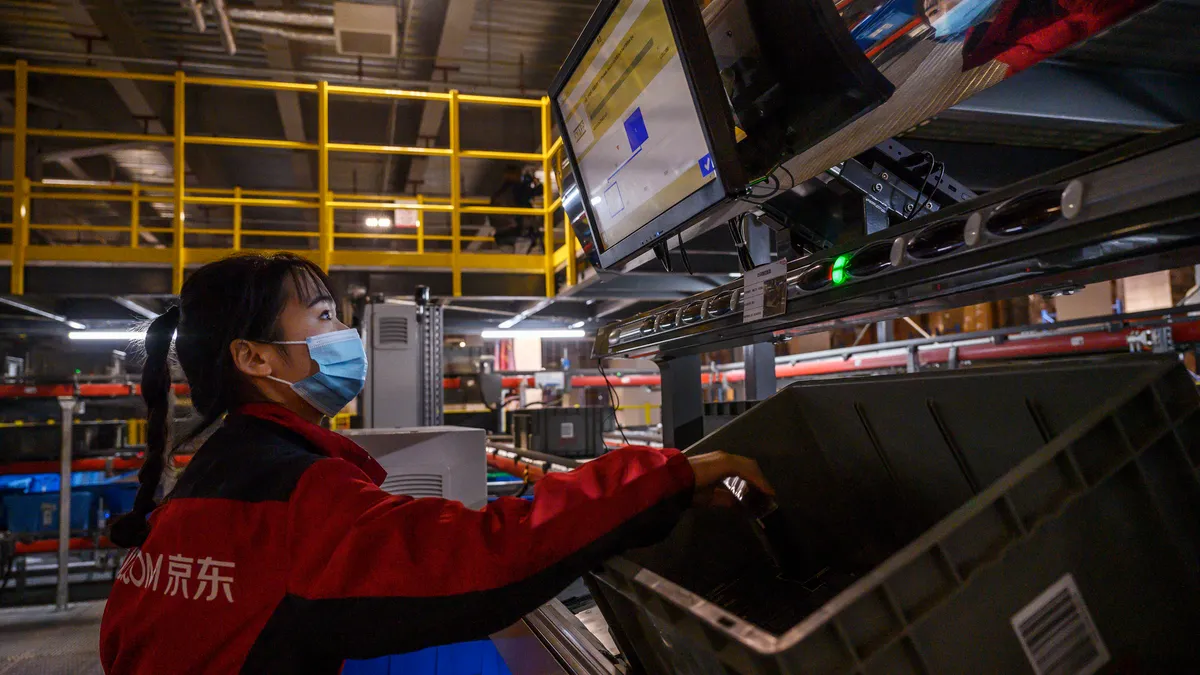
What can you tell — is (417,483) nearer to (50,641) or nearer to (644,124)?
(644,124)

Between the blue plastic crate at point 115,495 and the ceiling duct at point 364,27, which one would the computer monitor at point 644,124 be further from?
the blue plastic crate at point 115,495

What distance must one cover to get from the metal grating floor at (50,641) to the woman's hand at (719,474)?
206 inches

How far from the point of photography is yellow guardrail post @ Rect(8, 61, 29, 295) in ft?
16.8

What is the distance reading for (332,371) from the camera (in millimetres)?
1591

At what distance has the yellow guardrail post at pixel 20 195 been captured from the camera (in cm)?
511

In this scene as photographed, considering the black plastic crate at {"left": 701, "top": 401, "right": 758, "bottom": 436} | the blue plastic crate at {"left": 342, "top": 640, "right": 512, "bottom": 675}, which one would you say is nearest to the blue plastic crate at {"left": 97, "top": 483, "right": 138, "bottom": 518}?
the blue plastic crate at {"left": 342, "top": 640, "right": 512, "bottom": 675}

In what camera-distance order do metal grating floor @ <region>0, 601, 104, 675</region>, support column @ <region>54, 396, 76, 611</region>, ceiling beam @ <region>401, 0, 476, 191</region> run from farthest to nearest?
ceiling beam @ <region>401, 0, 476, 191</region> → support column @ <region>54, 396, 76, 611</region> → metal grating floor @ <region>0, 601, 104, 675</region>

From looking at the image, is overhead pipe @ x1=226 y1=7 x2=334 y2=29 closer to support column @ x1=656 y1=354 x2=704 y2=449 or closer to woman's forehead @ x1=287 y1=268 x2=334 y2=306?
support column @ x1=656 y1=354 x2=704 y2=449

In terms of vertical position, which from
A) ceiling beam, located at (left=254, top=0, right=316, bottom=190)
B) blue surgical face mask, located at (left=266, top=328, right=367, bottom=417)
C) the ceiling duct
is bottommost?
blue surgical face mask, located at (left=266, top=328, right=367, bottom=417)

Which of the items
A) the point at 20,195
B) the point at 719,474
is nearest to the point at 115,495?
the point at 20,195

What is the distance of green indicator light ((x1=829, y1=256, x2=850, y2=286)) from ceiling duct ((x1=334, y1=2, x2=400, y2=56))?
6.49 m

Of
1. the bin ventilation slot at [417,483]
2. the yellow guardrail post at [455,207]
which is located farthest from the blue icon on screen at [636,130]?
the yellow guardrail post at [455,207]

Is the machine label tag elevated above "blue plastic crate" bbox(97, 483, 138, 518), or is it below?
above

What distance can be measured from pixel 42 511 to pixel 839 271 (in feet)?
25.5
